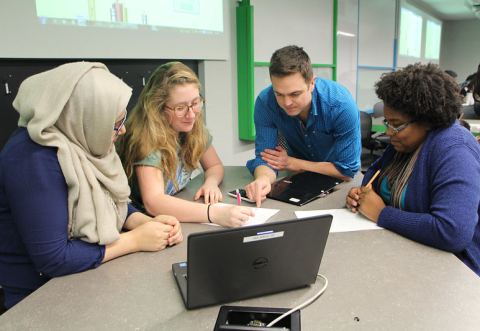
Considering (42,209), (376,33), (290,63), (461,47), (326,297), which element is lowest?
(326,297)

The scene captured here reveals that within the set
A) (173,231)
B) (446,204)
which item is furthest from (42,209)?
(446,204)

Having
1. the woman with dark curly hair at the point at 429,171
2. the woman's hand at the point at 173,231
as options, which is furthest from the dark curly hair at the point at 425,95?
the woman's hand at the point at 173,231

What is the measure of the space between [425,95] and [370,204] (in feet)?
1.33

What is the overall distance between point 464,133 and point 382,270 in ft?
1.82

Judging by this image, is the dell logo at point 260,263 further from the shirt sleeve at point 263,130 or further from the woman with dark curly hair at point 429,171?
the shirt sleeve at point 263,130

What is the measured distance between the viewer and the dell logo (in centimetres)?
83

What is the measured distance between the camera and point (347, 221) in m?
1.32

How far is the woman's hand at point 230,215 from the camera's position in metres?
1.27

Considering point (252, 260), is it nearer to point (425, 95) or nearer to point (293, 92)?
point (425, 95)

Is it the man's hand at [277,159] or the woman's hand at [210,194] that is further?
the man's hand at [277,159]

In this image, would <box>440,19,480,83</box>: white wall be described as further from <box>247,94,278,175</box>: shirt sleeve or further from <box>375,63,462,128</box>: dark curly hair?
<box>375,63,462,128</box>: dark curly hair

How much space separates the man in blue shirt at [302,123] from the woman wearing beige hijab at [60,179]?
0.66 m

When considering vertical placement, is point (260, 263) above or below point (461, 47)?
below

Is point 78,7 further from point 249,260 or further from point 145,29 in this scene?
point 249,260
